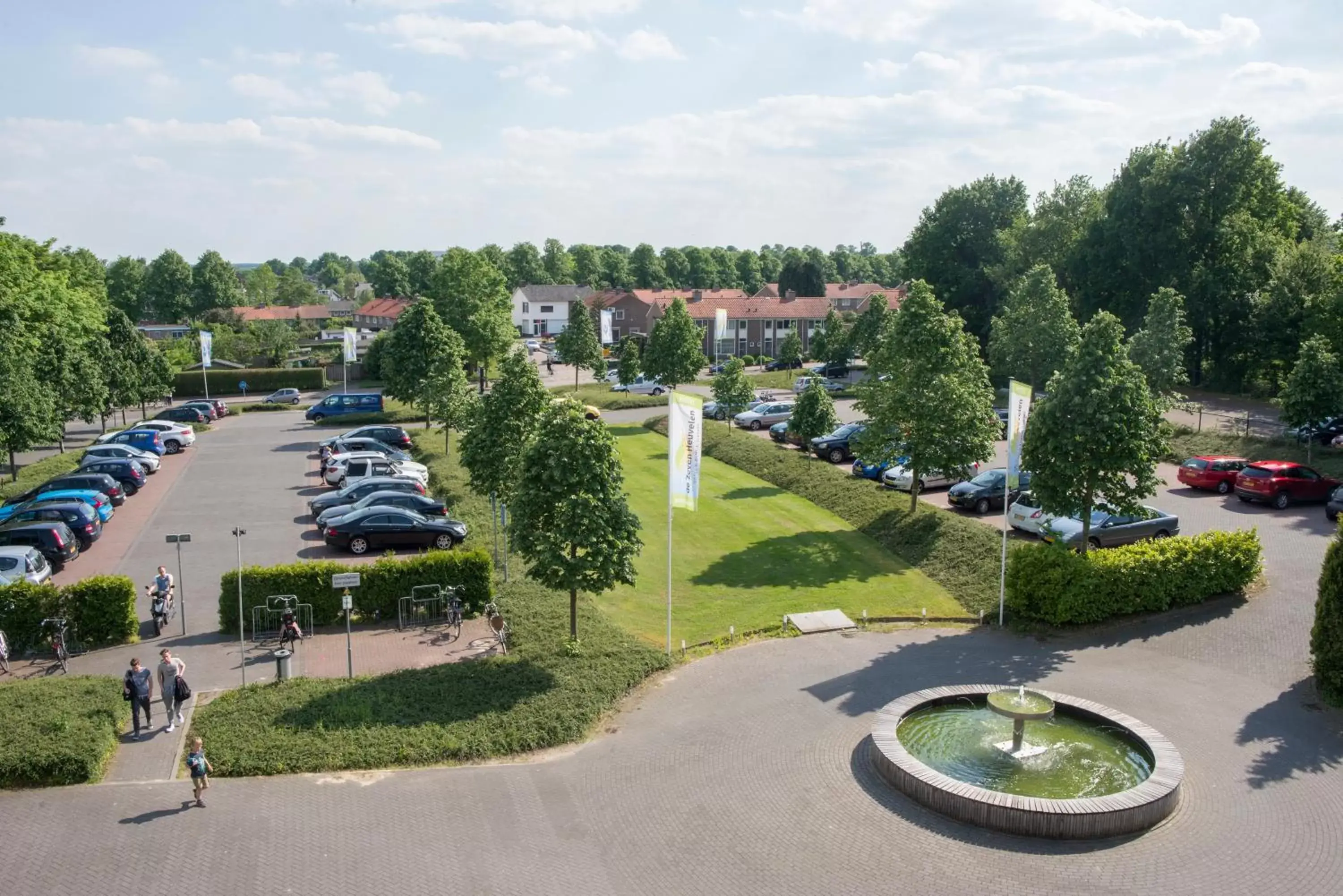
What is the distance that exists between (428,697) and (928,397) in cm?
1838

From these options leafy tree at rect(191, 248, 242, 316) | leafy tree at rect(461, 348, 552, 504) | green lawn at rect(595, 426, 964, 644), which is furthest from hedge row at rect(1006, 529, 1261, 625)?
leafy tree at rect(191, 248, 242, 316)

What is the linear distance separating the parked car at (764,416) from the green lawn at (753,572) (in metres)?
13.8

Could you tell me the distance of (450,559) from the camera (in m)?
22.6

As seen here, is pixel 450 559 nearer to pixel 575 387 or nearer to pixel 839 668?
pixel 839 668

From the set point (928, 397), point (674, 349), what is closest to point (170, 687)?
point (928, 397)

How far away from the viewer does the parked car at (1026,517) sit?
28281mm

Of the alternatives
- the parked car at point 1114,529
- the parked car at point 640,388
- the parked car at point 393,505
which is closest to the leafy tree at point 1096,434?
the parked car at point 1114,529

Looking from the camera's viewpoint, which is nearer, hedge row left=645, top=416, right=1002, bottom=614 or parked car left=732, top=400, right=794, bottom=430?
hedge row left=645, top=416, right=1002, bottom=614

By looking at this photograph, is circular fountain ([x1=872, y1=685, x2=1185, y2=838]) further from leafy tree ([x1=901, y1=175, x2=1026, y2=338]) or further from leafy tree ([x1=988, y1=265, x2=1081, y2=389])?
leafy tree ([x1=901, y1=175, x2=1026, y2=338])

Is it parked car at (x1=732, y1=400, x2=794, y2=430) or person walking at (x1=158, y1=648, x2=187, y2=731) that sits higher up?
parked car at (x1=732, y1=400, x2=794, y2=430)

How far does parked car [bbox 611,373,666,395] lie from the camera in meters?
64.9

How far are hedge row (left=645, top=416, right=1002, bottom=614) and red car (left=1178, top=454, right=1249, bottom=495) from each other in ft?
33.0

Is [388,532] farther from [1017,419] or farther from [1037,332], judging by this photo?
[1037,332]

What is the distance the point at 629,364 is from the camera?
64312 mm
